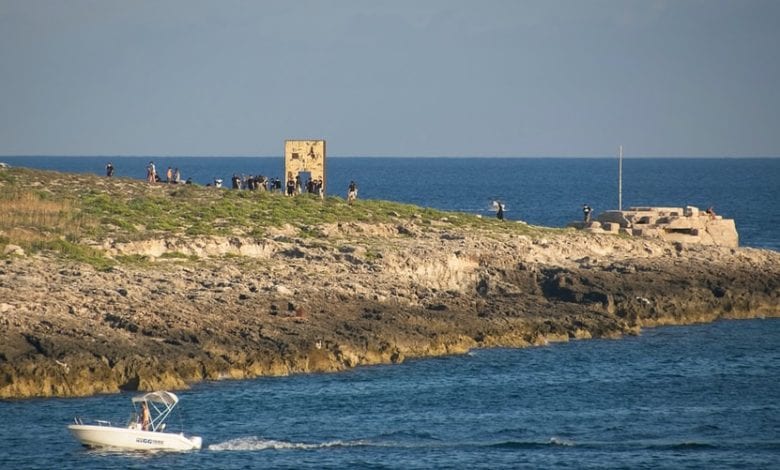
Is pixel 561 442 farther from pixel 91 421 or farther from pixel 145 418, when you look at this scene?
pixel 91 421

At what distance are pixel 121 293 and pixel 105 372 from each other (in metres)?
7.53

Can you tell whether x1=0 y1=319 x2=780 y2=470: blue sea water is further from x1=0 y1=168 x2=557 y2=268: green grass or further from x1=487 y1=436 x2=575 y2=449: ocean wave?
x1=0 y1=168 x2=557 y2=268: green grass

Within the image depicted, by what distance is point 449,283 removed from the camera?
6881 cm

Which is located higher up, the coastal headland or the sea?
the coastal headland

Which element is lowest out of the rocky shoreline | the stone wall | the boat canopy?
the boat canopy

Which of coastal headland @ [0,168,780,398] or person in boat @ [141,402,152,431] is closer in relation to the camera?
person in boat @ [141,402,152,431]

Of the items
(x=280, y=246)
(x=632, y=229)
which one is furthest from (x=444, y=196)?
(x=280, y=246)

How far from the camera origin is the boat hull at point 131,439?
149 ft

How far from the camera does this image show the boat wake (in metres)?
46.4

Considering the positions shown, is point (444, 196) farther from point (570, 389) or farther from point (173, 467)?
point (173, 467)

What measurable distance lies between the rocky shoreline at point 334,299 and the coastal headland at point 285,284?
0.09m

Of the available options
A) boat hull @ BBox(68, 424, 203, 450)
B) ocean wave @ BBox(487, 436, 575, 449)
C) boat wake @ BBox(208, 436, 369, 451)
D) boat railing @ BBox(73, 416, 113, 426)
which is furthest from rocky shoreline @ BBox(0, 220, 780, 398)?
ocean wave @ BBox(487, 436, 575, 449)

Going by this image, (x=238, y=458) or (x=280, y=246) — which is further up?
(x=280, y=246)

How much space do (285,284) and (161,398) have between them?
1719 centimetres
